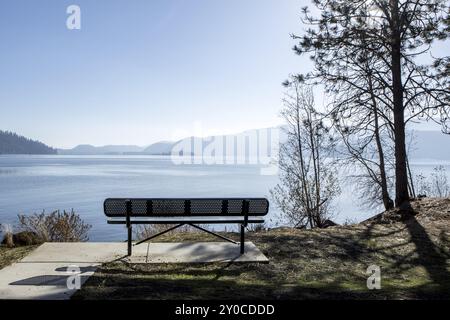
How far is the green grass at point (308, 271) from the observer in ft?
15.7

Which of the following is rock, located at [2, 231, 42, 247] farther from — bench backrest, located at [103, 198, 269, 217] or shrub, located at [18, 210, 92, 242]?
bench backrest, located at [103, 198, 269, 217]

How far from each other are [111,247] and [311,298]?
3.82m

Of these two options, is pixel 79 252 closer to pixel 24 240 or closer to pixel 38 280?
pixel 38 280

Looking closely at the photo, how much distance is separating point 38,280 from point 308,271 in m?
3.48

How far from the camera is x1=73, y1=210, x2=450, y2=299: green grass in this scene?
15.7 ft

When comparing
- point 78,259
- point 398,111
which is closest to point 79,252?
point 78,259

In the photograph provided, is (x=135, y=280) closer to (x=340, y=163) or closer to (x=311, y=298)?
(x=311, y=298)

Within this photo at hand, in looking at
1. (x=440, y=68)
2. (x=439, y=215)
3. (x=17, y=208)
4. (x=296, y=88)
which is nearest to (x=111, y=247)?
(x=439, y=215)

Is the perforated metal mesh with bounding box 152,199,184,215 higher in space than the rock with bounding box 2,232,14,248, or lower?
higher

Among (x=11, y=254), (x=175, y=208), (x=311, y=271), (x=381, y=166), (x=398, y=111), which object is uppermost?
(x=398, y=111)

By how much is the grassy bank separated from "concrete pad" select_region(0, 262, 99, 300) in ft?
0.62

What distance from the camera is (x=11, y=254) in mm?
6949

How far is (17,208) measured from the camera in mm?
33344

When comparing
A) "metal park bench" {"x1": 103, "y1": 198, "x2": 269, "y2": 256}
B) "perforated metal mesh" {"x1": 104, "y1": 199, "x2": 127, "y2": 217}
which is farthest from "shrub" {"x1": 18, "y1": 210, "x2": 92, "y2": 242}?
"metal park bench" {"x1": 103, "y1": 198, "x2": 269, "y2": 256}
